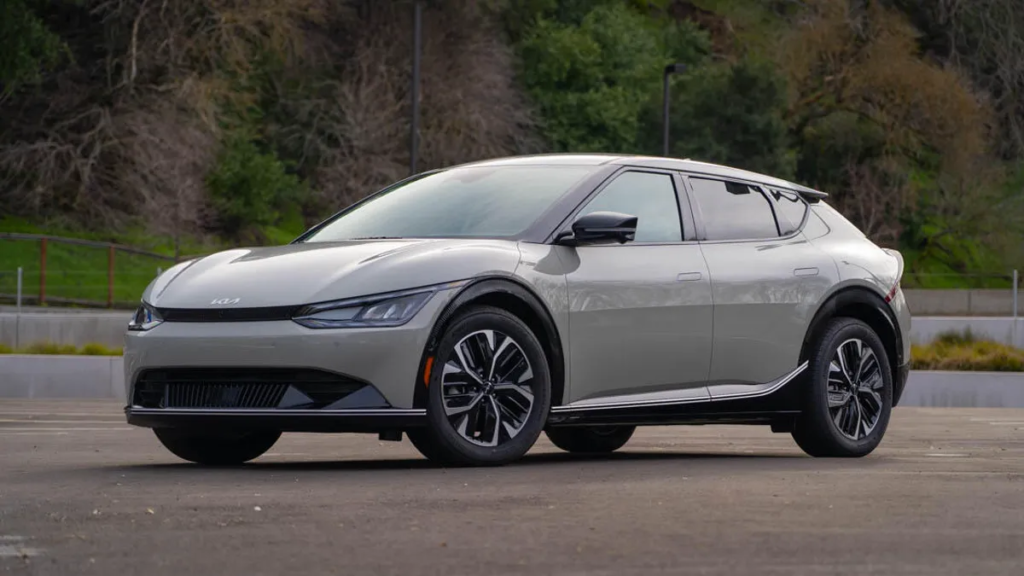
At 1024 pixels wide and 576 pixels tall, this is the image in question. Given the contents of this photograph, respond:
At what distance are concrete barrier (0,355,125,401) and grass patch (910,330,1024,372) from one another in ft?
32.0

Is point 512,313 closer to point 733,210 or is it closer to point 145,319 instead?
point 145,319

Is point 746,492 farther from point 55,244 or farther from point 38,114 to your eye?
point 38,114

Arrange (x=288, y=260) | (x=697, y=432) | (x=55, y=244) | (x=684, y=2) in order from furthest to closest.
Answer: (x=684, y=2), (x=55, y=244), (x=697, y=432), (x=288, y=260)

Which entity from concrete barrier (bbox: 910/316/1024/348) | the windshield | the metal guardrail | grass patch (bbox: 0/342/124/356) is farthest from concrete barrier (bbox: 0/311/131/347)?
the windshield

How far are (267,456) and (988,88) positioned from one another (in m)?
55.7

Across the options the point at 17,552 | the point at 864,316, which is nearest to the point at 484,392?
the point at 864,316

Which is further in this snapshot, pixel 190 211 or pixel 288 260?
pixel 190 211

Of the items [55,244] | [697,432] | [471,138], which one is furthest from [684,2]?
[697,432]

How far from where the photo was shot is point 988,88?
63125 millimetres

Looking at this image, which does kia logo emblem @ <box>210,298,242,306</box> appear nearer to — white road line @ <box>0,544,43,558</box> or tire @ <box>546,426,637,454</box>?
tire @ <box>546,426,637,454</box>

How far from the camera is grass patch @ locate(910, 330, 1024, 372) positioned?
80.3 ft

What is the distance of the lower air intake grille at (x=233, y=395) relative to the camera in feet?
28.2

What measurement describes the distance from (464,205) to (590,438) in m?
1.89

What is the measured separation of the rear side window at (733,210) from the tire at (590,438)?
1275mm
